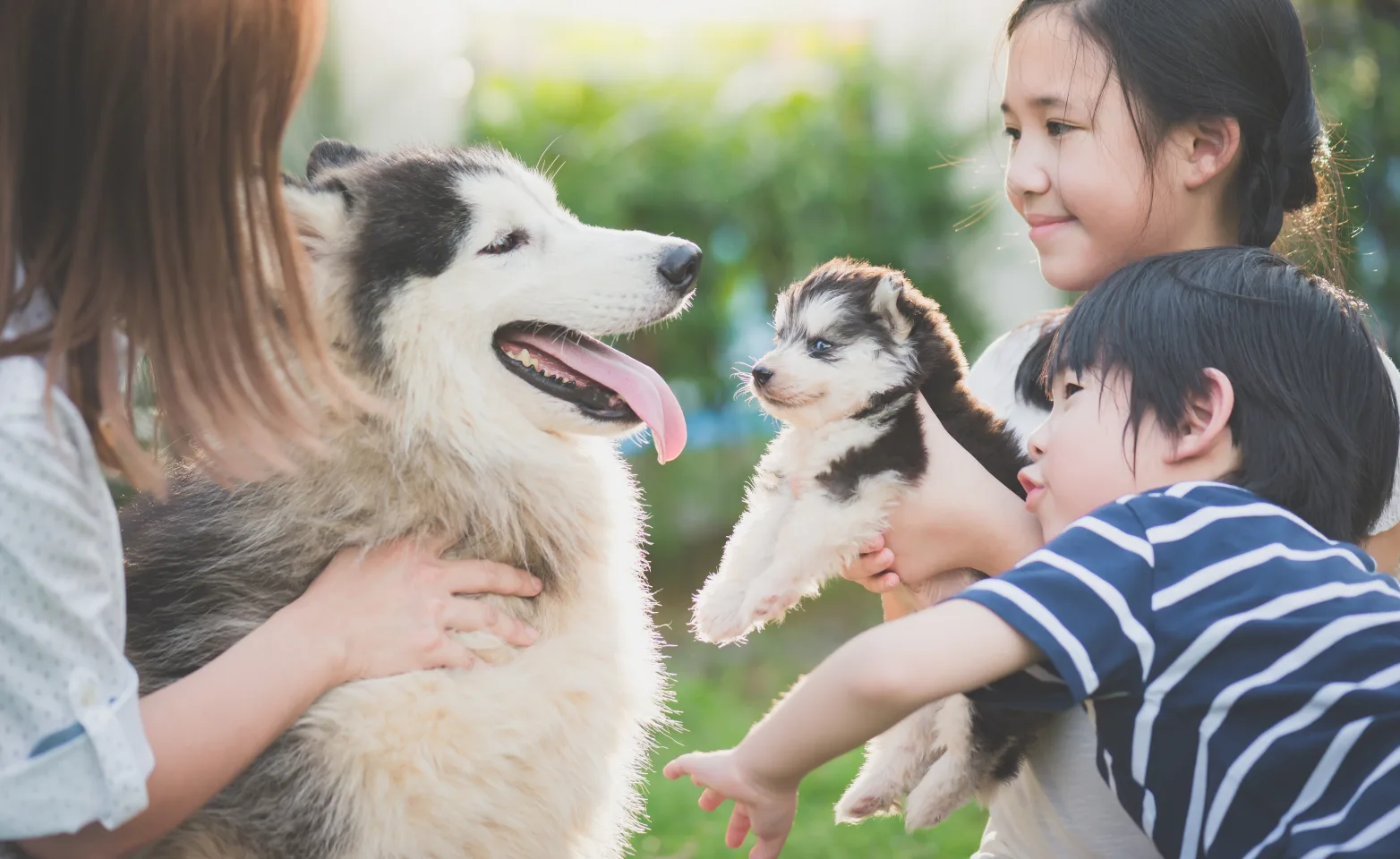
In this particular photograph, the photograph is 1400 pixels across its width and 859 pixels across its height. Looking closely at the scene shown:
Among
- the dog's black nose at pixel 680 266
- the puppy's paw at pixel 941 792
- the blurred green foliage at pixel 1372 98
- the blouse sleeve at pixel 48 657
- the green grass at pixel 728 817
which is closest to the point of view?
the blouse sleeve at pixel 48 657

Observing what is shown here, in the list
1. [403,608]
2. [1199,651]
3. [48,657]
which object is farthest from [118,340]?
[1199,651]

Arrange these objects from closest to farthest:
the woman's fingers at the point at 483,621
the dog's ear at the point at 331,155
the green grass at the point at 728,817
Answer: the woman's fingers at the point at 483,621, the dog's ear at the point at 331,155, the green grass at the point at 728,817

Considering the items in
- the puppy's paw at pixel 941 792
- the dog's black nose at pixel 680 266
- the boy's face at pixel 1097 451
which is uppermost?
the dog's black nose at pixel 680 266

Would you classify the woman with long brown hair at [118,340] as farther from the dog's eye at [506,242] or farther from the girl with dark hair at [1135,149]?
the girl with dark hair at [1135,149]

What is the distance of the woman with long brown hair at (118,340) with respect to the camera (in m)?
1.27

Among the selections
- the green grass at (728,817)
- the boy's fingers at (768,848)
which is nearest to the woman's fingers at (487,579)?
the boy's fingers at (768,848)

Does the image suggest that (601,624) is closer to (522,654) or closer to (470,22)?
(522,654)

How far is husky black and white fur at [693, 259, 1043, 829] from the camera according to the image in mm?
2217

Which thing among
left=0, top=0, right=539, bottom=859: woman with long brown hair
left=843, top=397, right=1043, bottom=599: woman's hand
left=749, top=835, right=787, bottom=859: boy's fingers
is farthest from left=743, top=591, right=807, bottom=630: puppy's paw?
left=0, top=0, right=539, bottom=859: woman with long brown hair

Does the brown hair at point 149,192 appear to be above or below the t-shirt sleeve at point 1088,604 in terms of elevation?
above

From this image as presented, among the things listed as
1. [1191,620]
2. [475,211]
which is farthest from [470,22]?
[1191,620]

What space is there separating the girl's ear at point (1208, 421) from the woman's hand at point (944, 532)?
1.72 feet

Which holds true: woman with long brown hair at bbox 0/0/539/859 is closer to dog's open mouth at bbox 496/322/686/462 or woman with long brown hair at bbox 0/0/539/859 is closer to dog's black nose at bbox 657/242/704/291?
dog's open mouth at bbox 496/322/686/462

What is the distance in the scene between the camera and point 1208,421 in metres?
1.64
